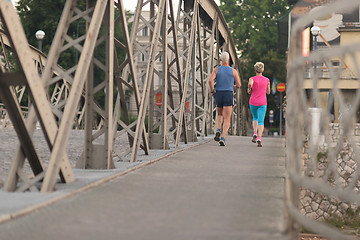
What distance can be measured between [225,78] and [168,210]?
8486mm

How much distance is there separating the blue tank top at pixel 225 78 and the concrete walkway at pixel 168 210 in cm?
561

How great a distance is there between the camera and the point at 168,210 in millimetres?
5020

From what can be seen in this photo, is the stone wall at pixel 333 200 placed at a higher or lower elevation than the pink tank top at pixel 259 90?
lower

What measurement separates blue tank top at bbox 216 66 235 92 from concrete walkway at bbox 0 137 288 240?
5606 mm

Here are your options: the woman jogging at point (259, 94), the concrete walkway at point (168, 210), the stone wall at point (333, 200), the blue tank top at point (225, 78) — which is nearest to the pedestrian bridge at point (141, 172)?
the concrete walkway at point (168, 210)

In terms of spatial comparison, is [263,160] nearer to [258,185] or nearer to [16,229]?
[258,185]

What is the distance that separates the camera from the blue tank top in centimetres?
1327

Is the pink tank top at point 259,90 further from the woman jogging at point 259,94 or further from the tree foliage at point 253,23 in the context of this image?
the tree foliage at point 253,23

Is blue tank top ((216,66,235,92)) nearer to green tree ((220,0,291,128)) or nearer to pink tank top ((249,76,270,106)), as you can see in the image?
pink tank top ((249,76,270,106))

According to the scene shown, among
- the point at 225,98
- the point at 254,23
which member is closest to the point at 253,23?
the point at 254,23

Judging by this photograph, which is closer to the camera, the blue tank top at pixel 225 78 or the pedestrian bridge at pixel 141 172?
the pedestrian bridge at pixel 141 172

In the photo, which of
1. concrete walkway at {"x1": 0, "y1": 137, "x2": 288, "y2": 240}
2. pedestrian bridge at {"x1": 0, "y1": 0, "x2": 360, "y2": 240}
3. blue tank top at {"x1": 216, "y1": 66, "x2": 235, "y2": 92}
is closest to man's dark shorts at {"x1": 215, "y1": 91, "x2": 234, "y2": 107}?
blue tank top at {"x1": 216, "y1": 66, "x2": 235, "y2": 92}

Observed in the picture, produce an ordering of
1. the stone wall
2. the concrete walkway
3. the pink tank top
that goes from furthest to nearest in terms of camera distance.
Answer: the stone wall
the pink tank top
the concrete walkway

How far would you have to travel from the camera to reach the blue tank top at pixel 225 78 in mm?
13273
